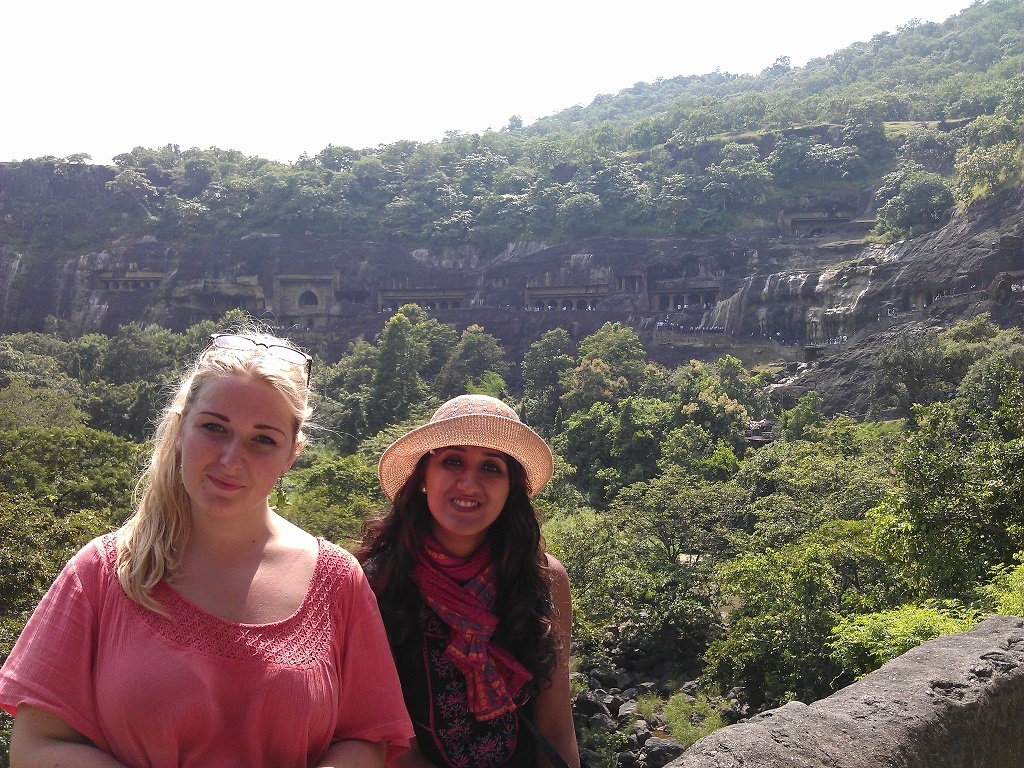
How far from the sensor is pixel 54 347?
141 ft

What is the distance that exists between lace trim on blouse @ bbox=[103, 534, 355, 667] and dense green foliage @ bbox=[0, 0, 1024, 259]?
151ft

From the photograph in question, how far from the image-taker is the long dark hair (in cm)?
268

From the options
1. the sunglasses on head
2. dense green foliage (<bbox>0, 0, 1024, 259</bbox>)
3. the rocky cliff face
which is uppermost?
dense green foliage (<bbox>0, 0, 1024, 259</bbox>)

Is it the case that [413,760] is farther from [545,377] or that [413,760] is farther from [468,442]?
[545,377]

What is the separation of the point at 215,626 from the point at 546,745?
43.4 inches

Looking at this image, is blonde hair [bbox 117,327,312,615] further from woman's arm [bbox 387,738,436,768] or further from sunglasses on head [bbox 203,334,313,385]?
woman's arm [bbox 387,738,436,768]

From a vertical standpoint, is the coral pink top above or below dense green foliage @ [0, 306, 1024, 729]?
above

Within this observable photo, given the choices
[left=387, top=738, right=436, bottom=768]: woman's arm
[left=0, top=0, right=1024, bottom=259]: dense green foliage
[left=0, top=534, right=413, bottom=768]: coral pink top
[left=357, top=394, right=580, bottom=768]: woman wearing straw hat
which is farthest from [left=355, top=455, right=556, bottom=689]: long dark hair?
[left=0, top=0, right=1024, bottom=259]: dense green foliage

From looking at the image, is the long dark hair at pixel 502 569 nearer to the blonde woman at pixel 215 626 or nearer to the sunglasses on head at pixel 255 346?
the blonde woman at pixel 215 626

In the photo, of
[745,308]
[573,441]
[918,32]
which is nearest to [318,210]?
[745,308]

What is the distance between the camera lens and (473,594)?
273 centimetres

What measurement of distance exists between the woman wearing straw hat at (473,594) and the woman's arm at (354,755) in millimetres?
411

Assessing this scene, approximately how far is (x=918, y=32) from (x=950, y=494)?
10402 cm

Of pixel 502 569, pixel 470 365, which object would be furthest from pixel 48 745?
pixel 470 365
